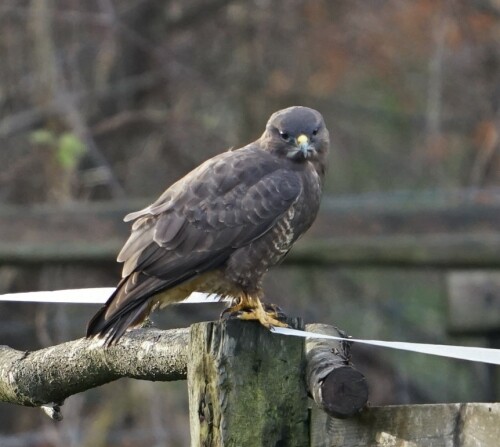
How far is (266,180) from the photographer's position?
12.3ft

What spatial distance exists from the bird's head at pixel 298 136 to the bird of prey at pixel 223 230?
0.09m

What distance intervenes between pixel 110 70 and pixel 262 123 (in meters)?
1.19

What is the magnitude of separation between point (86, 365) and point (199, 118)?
580cm

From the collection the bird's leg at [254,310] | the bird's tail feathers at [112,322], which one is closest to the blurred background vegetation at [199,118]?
the bird's leg at [254,310]

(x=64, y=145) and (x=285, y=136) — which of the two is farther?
(x=64, y=145)

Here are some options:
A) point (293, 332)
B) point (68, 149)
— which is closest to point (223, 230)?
point (293, 332)

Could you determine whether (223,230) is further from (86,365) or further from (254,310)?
(86,365)

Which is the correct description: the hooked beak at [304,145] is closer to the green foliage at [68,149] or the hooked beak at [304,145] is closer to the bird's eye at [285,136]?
the bird's eye at [285,136]

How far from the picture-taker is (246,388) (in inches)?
103

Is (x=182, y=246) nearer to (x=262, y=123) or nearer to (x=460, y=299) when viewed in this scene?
(x=460, y=299)

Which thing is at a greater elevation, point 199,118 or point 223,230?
point 199,118

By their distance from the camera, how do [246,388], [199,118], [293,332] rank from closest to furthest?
1. [246,388]
2. [293,332]
3. [199,118]

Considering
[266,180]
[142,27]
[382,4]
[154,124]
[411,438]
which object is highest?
[382,4]

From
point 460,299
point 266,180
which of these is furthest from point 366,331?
point 266,180
